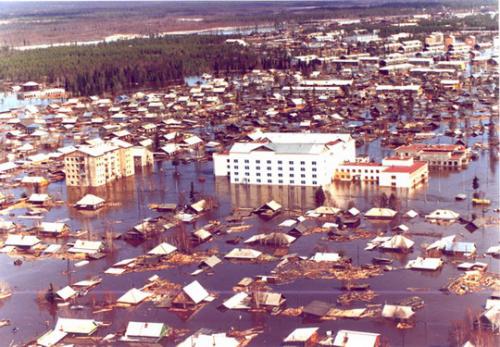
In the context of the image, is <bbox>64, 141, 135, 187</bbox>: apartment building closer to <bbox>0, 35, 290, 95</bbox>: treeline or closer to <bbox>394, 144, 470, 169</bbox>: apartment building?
<bbox>394, 144, 470, 169</bbox>: apartment building

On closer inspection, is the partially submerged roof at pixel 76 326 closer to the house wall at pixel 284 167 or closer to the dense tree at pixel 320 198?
the dense tree at pixel 320 198

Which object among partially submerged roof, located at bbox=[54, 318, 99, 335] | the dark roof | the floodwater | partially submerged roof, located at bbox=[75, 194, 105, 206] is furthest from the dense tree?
partially submerged roof, located at bbox=[54, 318, 99, 335]

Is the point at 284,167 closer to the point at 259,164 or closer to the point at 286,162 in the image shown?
the point at 286,162

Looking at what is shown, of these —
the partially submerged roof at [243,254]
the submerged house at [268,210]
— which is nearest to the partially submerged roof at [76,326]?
the partially submerged roof at [243,254]

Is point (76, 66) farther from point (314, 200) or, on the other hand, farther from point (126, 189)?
point (314, 200)

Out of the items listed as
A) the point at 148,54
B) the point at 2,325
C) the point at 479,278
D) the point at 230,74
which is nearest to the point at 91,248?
the point at 2,325

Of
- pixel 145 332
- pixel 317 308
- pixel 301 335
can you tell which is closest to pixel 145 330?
pixel 145 332
